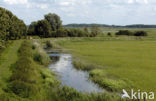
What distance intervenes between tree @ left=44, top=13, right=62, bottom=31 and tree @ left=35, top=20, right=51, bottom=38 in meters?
11.4

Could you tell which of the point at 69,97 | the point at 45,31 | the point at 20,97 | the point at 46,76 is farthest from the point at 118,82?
the point at 45,31

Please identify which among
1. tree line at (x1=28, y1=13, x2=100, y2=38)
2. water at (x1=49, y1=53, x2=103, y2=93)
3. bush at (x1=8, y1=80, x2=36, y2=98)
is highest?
tree line at (x1=28, y1=13, x2=100, y2=38)

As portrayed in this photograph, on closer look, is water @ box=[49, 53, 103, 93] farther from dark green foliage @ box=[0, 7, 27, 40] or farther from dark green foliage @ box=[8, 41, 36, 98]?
dark green foliage @ box=[0, 7, 27, 40]

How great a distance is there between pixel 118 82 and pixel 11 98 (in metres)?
8.23

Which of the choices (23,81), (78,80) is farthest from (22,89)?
(78,80)

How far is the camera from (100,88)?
14.1 m

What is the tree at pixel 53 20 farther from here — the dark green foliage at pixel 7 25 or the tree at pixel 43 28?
the dark green foliage at pixel 7 25

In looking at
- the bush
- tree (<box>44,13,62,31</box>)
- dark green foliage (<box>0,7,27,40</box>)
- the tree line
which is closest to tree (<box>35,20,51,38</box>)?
the tree line

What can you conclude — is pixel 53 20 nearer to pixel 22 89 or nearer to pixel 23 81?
pixel 23 81

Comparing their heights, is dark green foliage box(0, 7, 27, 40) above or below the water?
above

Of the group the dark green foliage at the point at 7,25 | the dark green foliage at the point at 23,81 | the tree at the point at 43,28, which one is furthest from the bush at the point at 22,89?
the tree at the point at 43,28

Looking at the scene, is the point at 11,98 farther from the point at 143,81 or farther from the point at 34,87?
the point at 143,81

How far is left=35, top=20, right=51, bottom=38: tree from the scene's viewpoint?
2943 inches

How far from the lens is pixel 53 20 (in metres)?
87.4
